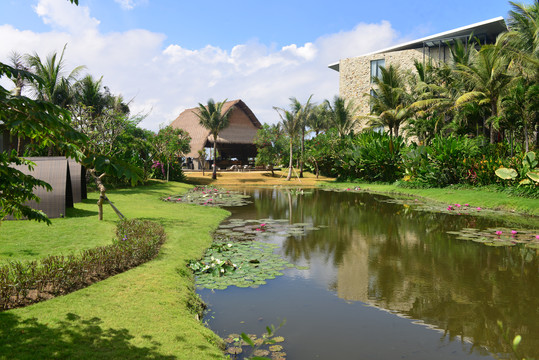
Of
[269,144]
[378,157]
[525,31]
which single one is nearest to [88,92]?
[269,144]

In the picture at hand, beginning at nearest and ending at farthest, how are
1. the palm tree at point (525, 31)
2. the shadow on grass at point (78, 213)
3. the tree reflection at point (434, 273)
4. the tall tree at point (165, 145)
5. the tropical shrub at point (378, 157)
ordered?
the tree reflection at point (434, 273) → the shadow on grass at point (78, 213) → the palm tree at point (525, 31) → the tropical shrub at point (378, 157) → the tall tree at point (165, 145)

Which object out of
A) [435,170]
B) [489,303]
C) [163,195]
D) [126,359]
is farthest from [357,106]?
[126,359]

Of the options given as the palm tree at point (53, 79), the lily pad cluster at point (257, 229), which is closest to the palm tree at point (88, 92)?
the palm tree at point (53, 79)

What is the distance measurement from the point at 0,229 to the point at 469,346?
8306 mm

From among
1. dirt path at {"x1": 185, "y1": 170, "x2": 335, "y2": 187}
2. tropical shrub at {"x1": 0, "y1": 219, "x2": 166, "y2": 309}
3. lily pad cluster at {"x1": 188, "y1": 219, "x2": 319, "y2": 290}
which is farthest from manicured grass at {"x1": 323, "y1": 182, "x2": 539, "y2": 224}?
tropical shrub at {"x1": 0, "y1": 219, "x2": 166, "y2": 309}

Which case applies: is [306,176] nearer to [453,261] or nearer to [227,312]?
[453,261]

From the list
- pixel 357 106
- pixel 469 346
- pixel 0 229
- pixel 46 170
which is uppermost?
pixel 357 106

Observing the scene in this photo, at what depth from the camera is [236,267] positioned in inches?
278

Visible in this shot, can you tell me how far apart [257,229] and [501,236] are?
641cm

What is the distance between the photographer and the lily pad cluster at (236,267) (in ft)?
20.8

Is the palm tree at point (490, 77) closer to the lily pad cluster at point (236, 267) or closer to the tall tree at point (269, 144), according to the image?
the lily pad cluster at point (236, 267)

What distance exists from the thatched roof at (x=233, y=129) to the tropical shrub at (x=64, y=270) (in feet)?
111

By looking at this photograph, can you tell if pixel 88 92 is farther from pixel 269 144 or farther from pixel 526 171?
pixel 526 171

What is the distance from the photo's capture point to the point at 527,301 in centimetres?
557
